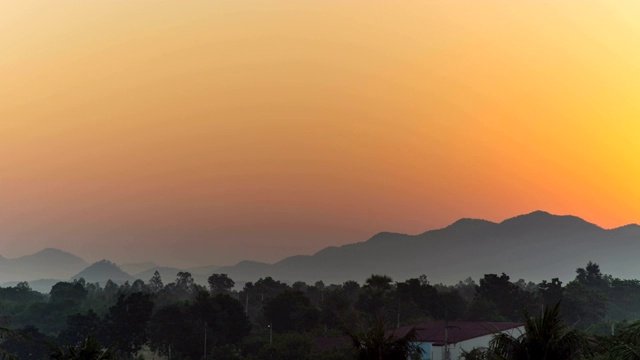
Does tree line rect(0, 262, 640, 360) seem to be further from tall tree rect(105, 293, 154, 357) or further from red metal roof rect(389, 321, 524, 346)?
red metal roof rect(389, 321, 524, 346)

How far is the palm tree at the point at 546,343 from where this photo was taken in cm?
3061

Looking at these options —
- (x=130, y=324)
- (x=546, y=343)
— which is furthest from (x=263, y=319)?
(x=546, y=343)

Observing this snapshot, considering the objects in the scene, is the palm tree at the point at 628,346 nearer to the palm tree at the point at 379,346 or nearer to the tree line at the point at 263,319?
the palm tree at the point at 379,346

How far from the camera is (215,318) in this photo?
144000 millimetres

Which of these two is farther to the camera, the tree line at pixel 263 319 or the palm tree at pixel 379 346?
the tree line at pixel 263 319

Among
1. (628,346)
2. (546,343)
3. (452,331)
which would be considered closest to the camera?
(546,343)

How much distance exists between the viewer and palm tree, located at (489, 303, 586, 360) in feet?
100

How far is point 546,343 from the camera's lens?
30.7 metres

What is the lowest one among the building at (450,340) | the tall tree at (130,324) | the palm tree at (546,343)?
the palm tree at (546,343)

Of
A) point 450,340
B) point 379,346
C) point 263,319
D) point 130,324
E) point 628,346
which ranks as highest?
point 263,319

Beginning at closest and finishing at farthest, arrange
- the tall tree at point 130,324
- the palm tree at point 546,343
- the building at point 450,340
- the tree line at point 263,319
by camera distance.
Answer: the palm tree at point 546,343, the building at point 450,340, the tree line at point 263,319, the tall tree at point 130,324

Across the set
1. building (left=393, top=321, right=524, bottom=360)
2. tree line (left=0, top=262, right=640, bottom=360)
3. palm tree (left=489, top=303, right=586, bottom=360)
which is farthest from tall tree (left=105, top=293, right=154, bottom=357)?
palm tree (left=489, top=303, right=586, bottom=360)

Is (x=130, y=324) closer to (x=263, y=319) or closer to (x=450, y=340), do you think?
(x=263, y=319)

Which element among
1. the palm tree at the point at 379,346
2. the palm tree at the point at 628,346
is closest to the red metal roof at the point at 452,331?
the palm tree at the point at 628,346
